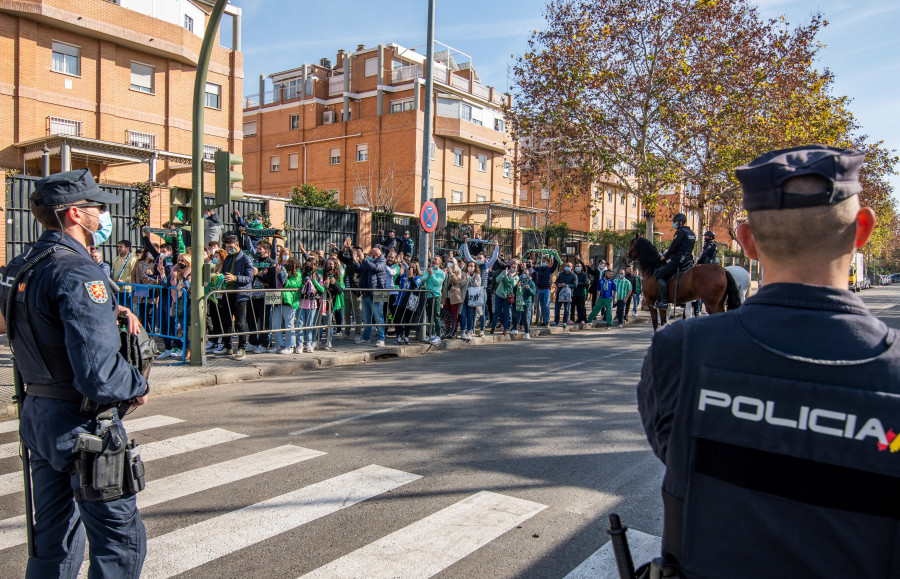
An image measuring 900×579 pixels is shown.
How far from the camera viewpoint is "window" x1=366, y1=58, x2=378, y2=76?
46.1 meters

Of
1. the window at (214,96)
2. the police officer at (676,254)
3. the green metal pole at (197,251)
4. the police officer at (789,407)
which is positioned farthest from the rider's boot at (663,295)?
the window at (214,96)

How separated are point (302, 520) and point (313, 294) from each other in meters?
7.92

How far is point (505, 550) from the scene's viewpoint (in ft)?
12.9

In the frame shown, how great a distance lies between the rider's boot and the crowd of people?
4.09 m

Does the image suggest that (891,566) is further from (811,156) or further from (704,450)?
(811,156)

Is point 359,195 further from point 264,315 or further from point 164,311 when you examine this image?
point 164,311

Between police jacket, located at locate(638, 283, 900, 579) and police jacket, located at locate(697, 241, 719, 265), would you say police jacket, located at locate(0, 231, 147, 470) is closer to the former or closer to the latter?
police jacket, located at locate(638, 283, 900, 579)

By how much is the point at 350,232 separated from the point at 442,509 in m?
16.4

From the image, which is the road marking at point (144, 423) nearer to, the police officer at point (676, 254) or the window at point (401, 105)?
the police officer at point (676, 254)

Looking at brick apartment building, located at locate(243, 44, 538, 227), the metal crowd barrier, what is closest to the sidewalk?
the metal crowd barrier

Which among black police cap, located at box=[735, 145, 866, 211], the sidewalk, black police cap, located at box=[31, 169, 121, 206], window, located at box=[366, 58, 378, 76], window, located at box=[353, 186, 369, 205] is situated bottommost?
the sidewalk

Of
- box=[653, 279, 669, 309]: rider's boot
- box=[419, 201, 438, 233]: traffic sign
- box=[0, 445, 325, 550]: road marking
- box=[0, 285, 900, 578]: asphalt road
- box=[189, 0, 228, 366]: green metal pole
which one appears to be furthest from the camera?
box=[419, 201, 438, 233]: traffic sign

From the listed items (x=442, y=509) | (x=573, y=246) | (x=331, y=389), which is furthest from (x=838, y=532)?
(x=573, y=246)

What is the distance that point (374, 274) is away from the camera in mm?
13617
